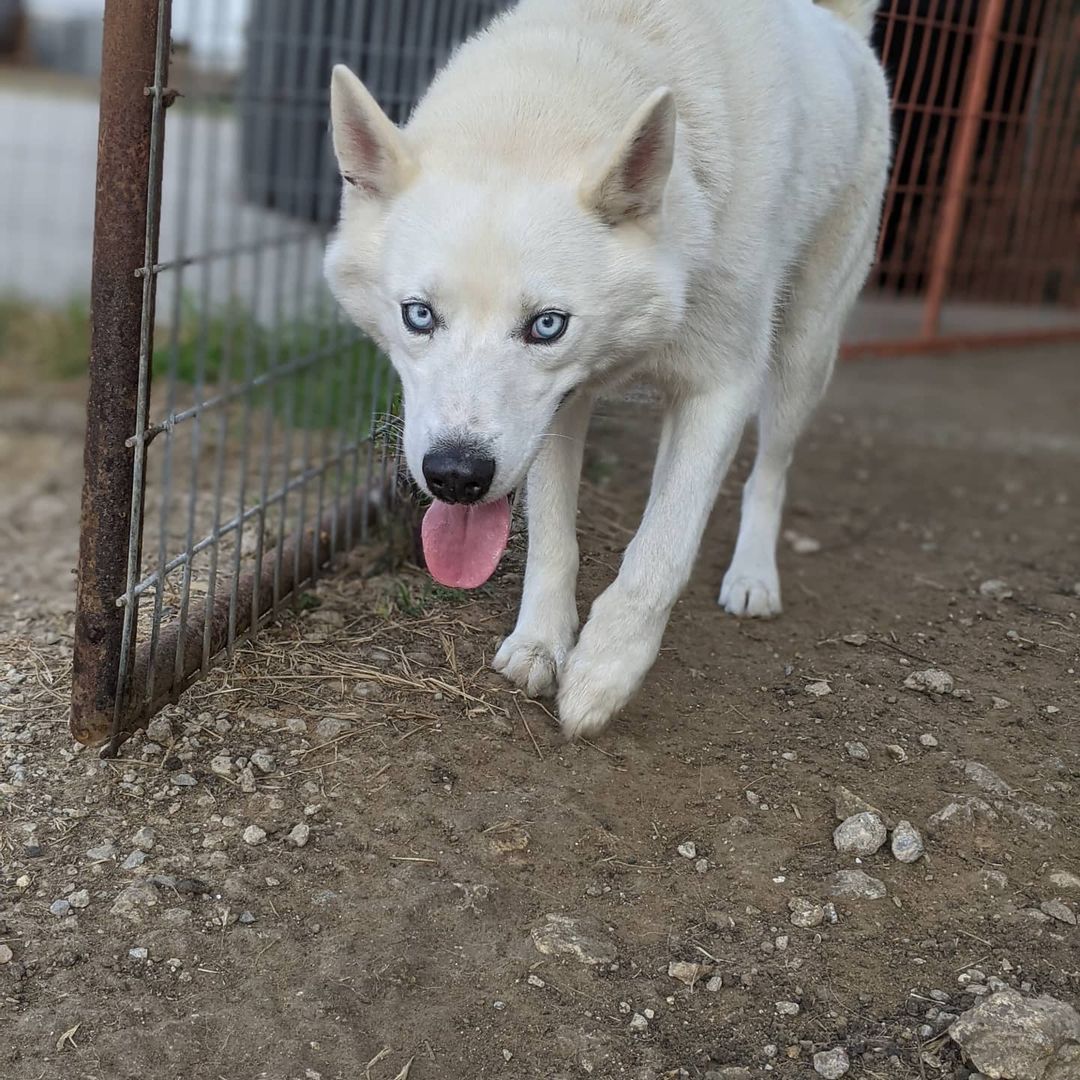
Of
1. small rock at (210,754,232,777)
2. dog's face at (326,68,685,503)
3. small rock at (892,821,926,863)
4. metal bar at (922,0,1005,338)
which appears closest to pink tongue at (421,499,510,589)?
dog's face at (326,68,685,503)

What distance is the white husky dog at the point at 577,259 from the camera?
2.26 meters

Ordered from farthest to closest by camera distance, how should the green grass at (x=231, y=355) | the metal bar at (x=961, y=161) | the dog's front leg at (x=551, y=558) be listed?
the metal bar at (x=961, y=161) → the green grass at (x=231, y=355) → the dog's front leg at (x=551, y=558)

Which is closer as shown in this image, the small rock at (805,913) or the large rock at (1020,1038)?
the large rock at (1020,1038)

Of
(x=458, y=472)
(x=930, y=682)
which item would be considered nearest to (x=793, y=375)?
(x=930, y=682)

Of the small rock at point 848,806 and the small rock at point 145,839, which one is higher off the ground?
the small rock at point 848,806

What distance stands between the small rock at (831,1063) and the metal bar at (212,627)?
Result: 1.36m

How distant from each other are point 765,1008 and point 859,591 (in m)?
1.67

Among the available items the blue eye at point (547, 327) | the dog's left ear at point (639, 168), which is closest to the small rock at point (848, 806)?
the blue eye at point (547, 327)

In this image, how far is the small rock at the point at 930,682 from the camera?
291cm

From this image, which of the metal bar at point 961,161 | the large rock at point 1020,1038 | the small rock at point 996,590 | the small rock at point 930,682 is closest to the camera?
the large rock at point 1020,1038

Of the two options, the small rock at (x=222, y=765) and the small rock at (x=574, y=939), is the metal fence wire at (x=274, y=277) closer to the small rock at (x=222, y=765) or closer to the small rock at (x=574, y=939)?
the small rock at (x=222, y=765)

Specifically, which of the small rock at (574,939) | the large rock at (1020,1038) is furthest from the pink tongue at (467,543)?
the large rock at (1020,1038)

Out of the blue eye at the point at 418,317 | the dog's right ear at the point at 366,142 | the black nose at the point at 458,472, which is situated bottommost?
the black nose at the point at 458,472

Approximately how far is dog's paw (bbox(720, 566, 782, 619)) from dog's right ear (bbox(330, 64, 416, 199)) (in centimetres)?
140
